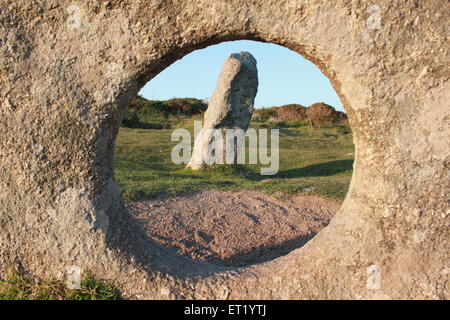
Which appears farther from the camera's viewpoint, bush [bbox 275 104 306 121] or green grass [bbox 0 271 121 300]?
bush [bbox 275 104 306 121]

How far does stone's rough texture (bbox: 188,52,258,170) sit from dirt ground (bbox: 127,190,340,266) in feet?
13.1

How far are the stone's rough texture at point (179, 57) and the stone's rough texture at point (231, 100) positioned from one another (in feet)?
28.8

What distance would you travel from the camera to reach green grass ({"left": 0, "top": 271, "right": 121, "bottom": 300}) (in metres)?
3.52

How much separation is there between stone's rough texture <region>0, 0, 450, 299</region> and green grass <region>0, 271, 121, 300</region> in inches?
3.7

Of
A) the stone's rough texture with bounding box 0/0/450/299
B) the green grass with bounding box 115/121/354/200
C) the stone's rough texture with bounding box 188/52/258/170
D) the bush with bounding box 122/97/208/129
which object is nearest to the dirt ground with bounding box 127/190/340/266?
the green grass with bounding box 115/121/354/200

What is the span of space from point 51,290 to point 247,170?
9666mm

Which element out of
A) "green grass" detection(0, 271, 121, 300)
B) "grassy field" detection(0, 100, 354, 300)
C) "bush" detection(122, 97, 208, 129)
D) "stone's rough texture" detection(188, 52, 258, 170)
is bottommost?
"green grass" detection(0, 271, 121, 300)

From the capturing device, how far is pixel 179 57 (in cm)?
367

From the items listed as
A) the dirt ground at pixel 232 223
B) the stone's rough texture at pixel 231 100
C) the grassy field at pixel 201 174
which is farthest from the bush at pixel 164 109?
the dirt ground at pixel 232 223

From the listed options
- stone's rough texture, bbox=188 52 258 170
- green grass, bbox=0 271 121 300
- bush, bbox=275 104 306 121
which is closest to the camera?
green grass, bbox=0 271 121 300

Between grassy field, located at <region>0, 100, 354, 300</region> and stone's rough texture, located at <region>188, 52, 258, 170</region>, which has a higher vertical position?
stone's rough texture, located at <region>188, 52, 258, 170</region>

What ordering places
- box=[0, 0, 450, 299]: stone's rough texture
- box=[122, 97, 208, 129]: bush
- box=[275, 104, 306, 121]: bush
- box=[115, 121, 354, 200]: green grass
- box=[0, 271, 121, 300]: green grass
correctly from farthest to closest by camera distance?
box=[275, 104, 306, 121]: bush, box=[122, 97, 208, 129]: bush, box=[115, 121, 354, 200]: green grass, box=[0, 271, 121, 300]: green grass, box=[0, 0, 450, 299]: stone's rough texture

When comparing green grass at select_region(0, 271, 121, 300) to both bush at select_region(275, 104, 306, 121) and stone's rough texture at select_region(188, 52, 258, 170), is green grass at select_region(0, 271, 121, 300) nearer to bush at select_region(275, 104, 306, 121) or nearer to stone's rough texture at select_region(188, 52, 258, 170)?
stone's rough texture at select_region(188, 52, 258, 170)

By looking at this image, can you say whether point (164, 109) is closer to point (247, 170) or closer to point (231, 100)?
point (247, 170)
